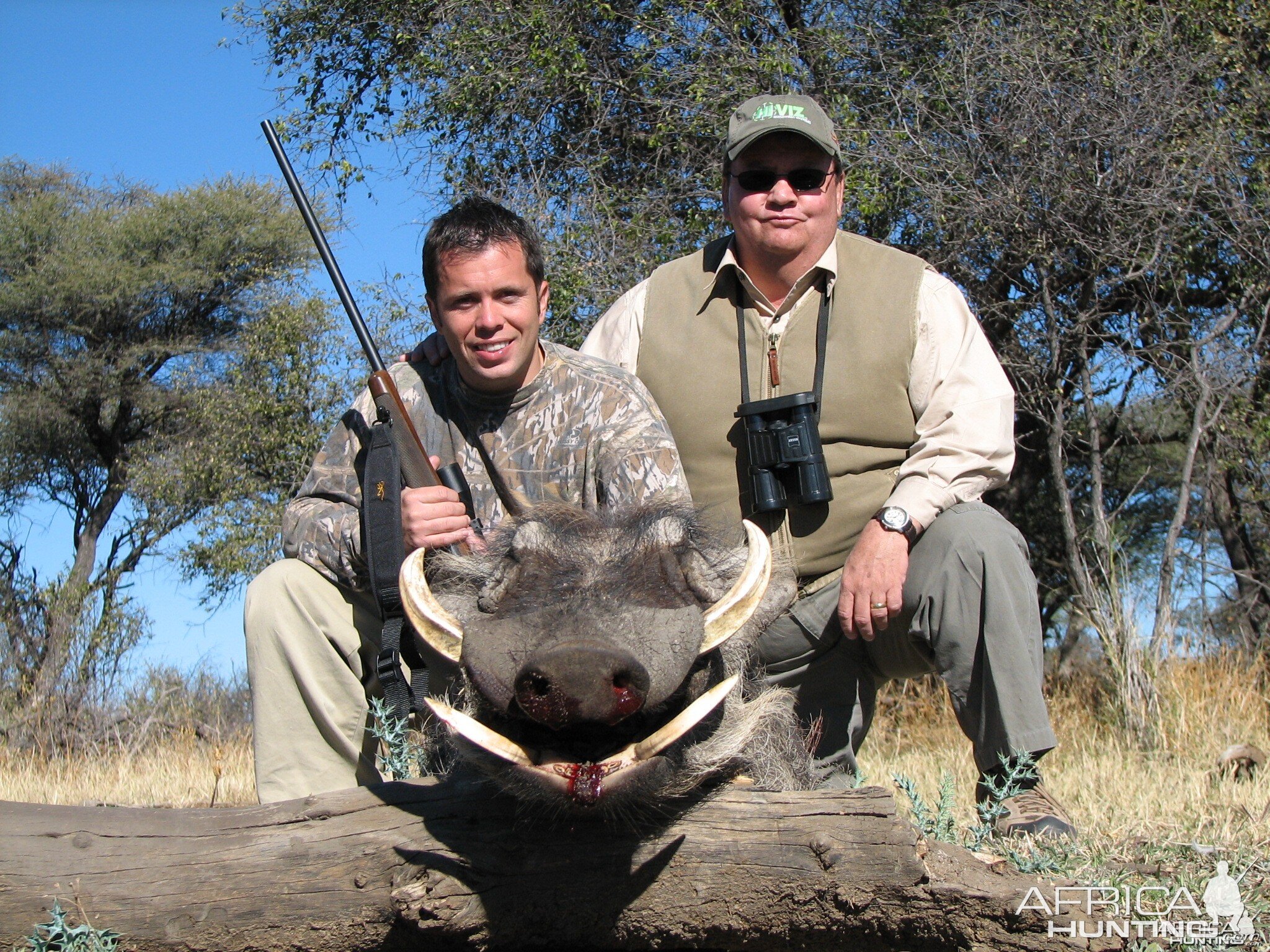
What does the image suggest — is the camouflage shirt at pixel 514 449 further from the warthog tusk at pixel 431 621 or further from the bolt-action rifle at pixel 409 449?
the warthog tusk at pixel 431 621

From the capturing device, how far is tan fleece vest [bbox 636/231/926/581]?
4020mm

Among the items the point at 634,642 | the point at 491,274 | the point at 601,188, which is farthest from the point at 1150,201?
the point at 634,642

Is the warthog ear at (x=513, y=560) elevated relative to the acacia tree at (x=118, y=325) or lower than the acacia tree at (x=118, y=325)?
lower

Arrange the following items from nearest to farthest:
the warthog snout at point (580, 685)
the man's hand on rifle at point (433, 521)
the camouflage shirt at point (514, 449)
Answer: the warthog snout at point (580, 685) → the man's hand on rifle at point (433, 521) → the camouflage shirt at point (514, 449)

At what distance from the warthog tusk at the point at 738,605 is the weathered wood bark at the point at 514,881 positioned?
0.39 meters

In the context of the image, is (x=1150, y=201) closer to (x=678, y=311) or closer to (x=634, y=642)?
(x=678, y=311)

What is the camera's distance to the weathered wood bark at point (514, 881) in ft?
7.52

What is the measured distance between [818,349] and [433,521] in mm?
1595

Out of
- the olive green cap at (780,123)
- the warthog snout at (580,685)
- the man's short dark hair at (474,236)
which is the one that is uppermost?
the olive green cap at (780,123)

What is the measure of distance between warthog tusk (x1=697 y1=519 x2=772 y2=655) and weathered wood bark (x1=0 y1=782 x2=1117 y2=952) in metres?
0.39

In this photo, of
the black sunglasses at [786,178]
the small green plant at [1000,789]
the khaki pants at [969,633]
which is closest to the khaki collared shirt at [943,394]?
the khaki pants at [969,633]

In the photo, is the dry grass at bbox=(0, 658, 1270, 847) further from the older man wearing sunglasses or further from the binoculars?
the binoculars

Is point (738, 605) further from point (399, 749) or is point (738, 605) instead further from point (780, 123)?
point (780, 123)

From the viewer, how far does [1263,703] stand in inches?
251
